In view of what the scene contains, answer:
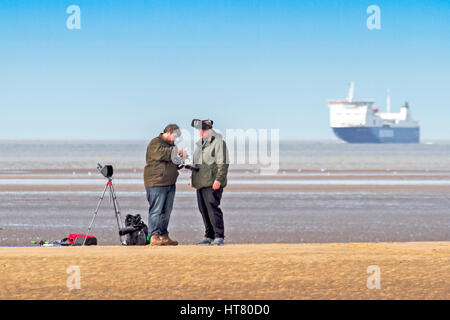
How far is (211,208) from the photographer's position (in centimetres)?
1002

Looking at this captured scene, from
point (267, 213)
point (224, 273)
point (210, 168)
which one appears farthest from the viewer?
point (267, 213)

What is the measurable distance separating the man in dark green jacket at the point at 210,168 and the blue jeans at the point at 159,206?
38cm

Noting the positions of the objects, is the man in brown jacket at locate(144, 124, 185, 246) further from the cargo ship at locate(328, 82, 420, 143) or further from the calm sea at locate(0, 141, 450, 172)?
the cargo ship at locate(328, 82, 420, 143)

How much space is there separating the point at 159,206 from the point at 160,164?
0.55m

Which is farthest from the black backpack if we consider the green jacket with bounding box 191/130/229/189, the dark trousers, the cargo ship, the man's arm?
the cargo ship

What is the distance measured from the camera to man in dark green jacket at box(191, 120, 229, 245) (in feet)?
32.4

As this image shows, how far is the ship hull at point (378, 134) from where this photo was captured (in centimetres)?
18050

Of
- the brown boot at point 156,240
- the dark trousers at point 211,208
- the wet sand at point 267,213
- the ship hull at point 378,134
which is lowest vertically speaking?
the ship hull at point 378,134

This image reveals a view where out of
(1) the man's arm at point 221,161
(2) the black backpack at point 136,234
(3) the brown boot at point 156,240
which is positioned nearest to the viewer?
(1) the man's arm at point 221,161

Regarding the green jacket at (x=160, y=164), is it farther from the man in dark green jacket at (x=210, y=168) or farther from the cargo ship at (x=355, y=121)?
the cargo ship at (x=355, y=121)

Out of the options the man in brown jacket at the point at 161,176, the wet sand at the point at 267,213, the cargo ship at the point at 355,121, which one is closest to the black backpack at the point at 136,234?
the man in brown jacket at the point at 161,176

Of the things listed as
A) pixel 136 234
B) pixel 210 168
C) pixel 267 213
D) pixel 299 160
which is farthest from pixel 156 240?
pixel 299 160

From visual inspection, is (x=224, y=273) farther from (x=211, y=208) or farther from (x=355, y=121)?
(x=355, y=121)
